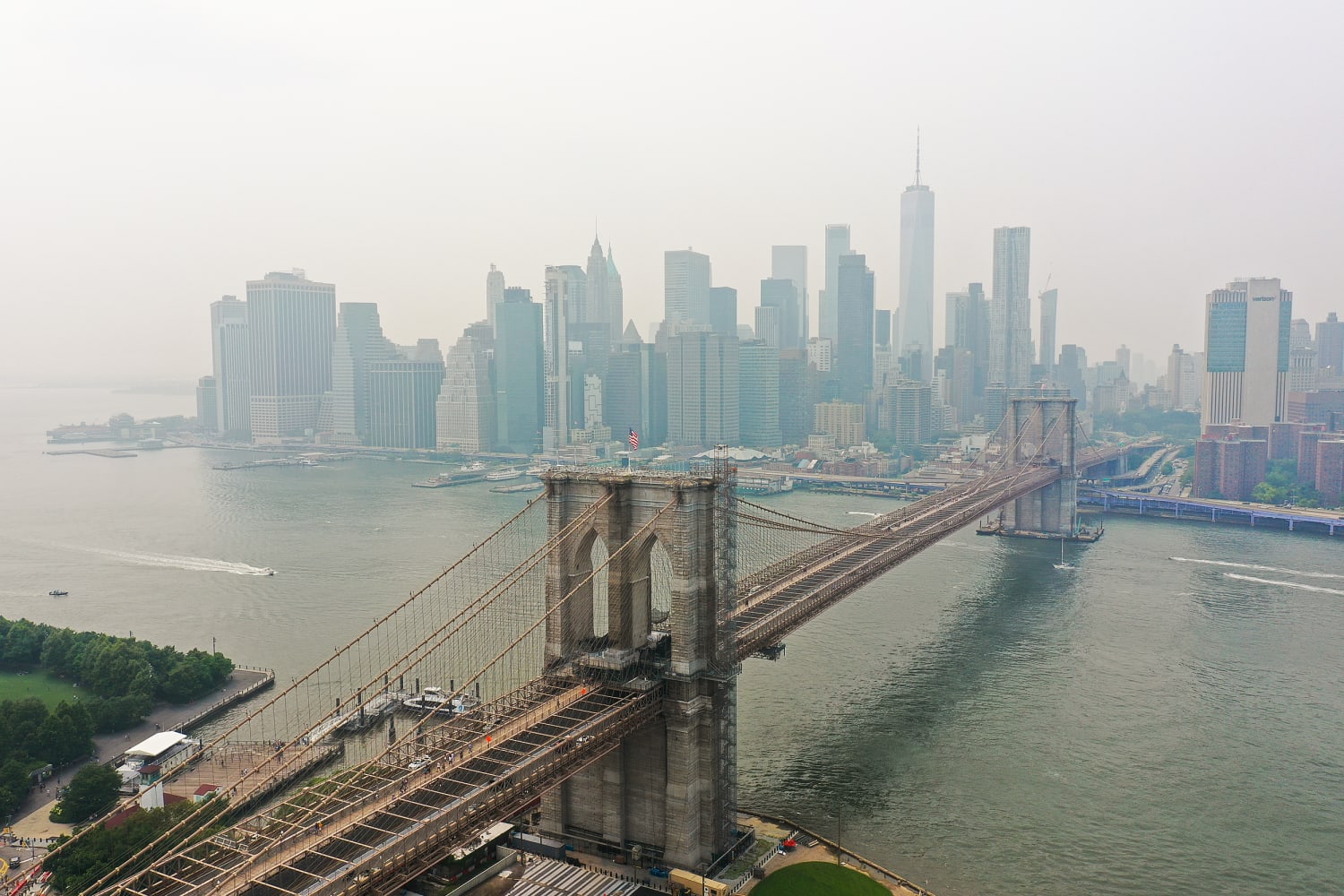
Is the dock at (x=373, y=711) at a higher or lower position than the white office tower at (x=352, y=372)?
lower

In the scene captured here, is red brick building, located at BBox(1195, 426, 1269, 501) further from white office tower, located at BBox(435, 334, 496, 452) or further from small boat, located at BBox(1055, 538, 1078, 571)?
white office tower, located at BBox(435, 334, 496, 452)

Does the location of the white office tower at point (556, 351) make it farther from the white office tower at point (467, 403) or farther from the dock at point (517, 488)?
the dock at point (517, 488)

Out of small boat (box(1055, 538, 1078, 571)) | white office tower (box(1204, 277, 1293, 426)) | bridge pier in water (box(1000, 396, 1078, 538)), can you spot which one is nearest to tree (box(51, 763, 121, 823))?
small boat (box(1055, 538, 1078, 571))

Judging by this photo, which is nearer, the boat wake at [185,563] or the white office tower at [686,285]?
the boat wake at [185,563]

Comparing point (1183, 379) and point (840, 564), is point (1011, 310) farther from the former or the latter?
point (840, 564)

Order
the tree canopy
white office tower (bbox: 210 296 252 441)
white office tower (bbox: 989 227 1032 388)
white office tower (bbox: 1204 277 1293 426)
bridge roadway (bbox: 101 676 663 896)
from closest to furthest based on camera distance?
bridge roadway (bbox: 101 676 663 896) → the tree canopy → white office tower (bbox: 1204 277 1293 426) → white office tower (bbox: 210 296 252 441) → white office tower (bbox: 989 227 1032 388)

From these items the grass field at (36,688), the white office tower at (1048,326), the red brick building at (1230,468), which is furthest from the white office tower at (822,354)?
the grass field at (36,688)
